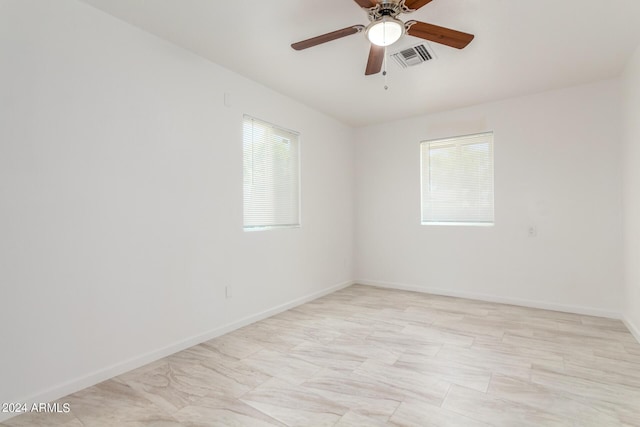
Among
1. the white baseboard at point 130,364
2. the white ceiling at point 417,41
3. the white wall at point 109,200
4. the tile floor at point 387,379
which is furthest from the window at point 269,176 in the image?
the tile floor at point 387,379

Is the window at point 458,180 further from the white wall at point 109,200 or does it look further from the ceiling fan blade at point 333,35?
the ceiling fan blade at point 333,35

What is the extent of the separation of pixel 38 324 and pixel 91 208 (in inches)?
30.3

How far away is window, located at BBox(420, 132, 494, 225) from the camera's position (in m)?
4.41

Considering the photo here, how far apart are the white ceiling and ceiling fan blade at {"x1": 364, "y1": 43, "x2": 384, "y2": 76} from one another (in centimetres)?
31

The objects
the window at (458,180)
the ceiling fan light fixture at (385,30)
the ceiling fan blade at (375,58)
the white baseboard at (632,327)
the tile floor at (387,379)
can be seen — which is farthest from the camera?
the window at (458,180)

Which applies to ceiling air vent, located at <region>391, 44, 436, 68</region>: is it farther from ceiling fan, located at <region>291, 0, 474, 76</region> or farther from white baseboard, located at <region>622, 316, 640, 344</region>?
white baseboard, located at <region>622, 316, 640, 344</region>

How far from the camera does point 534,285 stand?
13.3 feet

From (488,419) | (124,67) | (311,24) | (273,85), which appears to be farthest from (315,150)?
(488,419)

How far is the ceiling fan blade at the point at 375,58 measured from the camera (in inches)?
90.5

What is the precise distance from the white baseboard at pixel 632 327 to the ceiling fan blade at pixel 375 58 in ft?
10.7

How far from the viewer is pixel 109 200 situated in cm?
239

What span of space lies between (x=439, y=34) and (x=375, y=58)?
0.45 m

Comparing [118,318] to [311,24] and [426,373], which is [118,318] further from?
[311,24]

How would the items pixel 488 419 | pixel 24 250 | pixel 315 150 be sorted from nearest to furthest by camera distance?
1. pixel 488 419
2. pixel 24 250
3. pixel 315 150
